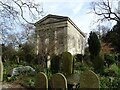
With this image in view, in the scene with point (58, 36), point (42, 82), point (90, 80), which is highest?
point (58, 36)

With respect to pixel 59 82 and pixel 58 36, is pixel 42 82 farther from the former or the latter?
pixel 58 36

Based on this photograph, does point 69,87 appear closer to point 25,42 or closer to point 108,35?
point 25,42

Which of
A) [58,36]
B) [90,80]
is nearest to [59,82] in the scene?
[90,80]

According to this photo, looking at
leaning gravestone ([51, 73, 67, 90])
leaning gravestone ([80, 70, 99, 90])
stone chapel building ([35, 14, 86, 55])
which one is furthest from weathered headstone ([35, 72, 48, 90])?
stone chapel building ([35, 14, 86, 55])

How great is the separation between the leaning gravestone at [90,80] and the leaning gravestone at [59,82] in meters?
1.02

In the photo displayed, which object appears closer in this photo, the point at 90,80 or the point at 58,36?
the point at 90,80

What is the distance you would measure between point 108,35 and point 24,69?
27.8 meters

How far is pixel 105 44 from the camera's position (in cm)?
4309

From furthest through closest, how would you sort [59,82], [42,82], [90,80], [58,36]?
[58,36]
[42,82]
[59,82]
[90,80]

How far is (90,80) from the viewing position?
1028cm

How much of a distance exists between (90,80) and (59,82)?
1.67m

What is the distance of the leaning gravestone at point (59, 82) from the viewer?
1128 centimetres

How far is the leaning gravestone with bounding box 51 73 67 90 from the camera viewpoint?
11281 mm

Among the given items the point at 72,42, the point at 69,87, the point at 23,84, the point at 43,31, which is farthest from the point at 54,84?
the point at 72,42
